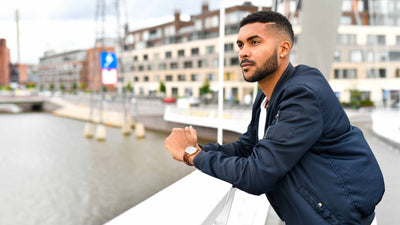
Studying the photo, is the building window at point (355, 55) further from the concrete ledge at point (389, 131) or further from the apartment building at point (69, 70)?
the apartment building at point (69, 70)

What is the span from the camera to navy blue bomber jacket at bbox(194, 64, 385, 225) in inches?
30.1

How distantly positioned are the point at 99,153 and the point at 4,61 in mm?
35726

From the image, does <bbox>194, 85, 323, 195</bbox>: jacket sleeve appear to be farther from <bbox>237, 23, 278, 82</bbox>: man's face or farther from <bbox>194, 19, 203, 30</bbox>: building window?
<bbox>194, 19, 203, 30</bbox>: building window

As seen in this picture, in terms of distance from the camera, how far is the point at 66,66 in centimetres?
8138

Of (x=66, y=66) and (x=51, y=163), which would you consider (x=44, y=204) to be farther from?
(x=66, y=66)

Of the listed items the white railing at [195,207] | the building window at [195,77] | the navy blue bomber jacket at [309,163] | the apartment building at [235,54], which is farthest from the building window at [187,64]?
the navy blue bomber jacket at [309,163]

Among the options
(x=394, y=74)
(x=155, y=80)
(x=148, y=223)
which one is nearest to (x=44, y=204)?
(x=148, y=223)

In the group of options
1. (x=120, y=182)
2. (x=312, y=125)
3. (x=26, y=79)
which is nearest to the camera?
(x=312, y=125)

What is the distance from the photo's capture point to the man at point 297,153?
768 millimetres

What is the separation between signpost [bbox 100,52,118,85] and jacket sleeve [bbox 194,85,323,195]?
2549cm

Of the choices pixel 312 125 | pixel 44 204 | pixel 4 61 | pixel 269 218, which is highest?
pixel 4 61

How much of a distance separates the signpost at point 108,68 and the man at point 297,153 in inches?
998

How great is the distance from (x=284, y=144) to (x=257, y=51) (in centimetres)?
28

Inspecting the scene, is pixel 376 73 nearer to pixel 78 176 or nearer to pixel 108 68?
pixel 108 68
